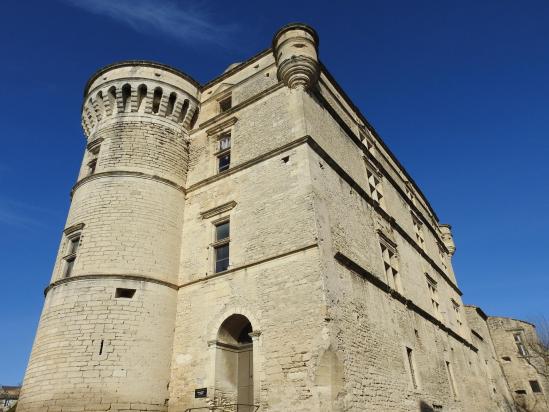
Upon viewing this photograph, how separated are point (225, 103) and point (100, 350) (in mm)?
9940

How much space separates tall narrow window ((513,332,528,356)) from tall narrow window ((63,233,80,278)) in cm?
3199

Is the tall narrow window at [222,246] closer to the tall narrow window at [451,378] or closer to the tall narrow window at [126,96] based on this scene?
the tall narrow window at [126,96]

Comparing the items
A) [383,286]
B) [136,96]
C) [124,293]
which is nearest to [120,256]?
[124,293]

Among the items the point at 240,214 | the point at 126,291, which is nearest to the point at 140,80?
the point at 240,214

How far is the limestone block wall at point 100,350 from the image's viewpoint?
31.1ft

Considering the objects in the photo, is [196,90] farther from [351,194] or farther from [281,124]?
[351,194]

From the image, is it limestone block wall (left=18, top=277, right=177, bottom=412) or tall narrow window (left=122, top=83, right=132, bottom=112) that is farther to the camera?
tall narrow window (left=122, top=83, right=132, bottom=112)

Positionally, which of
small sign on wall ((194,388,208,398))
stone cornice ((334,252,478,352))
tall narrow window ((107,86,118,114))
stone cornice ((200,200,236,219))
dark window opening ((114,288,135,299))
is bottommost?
small sign on wall ((194,388,208,398))

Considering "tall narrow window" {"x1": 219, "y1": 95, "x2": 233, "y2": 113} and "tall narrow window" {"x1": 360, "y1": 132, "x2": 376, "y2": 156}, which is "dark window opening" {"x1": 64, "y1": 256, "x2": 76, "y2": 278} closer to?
"tall narrow window" {"x1": 219, "y1": 95, "x2": 233, "y2": 113}

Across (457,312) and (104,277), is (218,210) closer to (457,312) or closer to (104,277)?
(104,277)

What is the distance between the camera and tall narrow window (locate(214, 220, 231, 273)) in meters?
11.8

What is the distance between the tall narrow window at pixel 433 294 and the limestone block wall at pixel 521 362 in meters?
15.9

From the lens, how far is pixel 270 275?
1020 cm

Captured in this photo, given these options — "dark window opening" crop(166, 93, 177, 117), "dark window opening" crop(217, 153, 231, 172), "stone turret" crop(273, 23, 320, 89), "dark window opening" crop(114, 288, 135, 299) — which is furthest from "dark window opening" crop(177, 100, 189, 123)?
"dark window opening" crop(114, 288, 135, 299)
